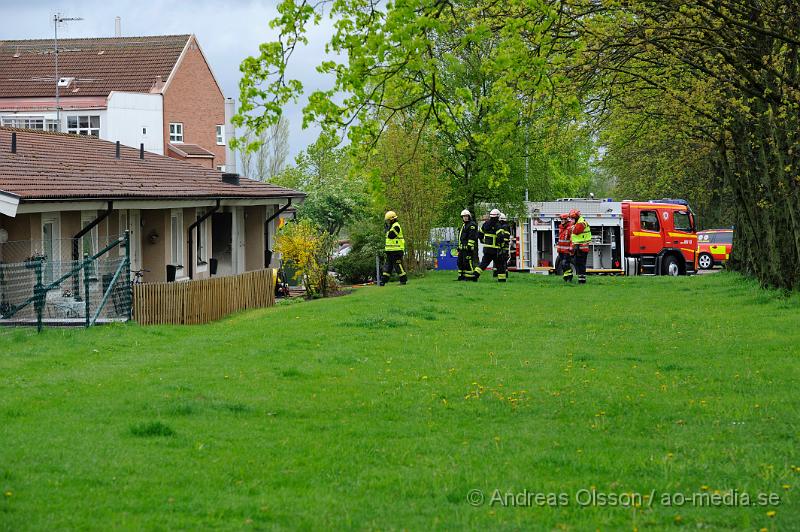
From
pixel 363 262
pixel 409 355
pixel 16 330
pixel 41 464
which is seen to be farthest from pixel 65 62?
pixel 41 464

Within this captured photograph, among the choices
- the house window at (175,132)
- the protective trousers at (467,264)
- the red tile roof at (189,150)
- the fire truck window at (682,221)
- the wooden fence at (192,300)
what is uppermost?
the house window at (175,132)

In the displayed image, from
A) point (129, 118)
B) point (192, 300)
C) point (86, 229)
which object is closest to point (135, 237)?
point (86, 229)

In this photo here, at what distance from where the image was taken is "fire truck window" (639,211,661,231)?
132ft

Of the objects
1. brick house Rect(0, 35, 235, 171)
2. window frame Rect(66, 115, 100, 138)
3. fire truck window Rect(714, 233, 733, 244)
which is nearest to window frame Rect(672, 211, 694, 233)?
fire truck window Rect(714, 233, 733, 244)

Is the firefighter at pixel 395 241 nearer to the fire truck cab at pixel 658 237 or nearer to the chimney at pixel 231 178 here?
the chimney at pixel 231 178

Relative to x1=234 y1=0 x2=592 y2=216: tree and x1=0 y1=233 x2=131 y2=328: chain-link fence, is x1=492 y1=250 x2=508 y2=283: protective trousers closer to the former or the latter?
x1=0 y1=233 x2=131 y2=328: chain-link fence

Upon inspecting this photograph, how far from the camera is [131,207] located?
2322 cm

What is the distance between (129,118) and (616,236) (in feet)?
89.1

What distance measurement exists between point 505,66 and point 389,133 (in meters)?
21.8

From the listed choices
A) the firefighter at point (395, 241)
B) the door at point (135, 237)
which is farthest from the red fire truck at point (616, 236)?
the door at point (135, 237)

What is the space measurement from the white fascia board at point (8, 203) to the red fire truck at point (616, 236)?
24.2 metres

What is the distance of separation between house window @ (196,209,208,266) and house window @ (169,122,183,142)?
28.6 meters

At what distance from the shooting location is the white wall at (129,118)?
55.1 meters

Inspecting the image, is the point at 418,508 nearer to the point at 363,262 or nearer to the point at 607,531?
the point at 607,531
